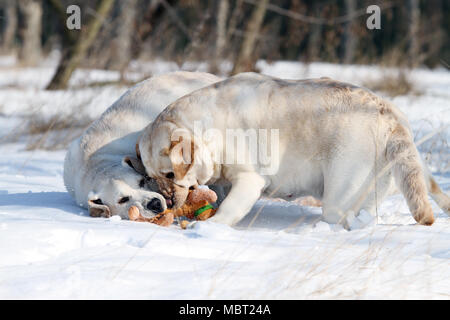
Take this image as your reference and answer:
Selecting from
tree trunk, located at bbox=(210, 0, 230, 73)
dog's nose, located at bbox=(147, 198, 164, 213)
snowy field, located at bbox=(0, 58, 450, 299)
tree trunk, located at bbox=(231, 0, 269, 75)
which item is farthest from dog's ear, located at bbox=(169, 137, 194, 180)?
tree trunk, located at bbox=(210, 0, 230, 73)

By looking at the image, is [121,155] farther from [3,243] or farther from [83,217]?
[3,243]

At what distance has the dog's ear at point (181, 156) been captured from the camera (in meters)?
3.67

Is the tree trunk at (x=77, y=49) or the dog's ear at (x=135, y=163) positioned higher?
the tree trunk at (x=77, y=49)

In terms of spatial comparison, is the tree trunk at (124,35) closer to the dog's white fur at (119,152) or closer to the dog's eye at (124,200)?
the dog's white fur at (119,152)

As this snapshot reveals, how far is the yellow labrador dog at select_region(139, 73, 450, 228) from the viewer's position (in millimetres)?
3641

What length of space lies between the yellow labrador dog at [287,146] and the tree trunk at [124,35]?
25.4 ft

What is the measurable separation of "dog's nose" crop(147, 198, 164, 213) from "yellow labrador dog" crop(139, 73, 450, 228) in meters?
0.09

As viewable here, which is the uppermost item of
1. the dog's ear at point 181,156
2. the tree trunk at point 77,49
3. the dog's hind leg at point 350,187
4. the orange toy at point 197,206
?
the tree trunk at point 77,49

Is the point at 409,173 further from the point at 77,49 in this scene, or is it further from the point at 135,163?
the point at 77,49

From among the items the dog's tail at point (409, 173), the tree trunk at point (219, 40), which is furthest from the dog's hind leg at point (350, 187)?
the tree trunk at point (219, 40)

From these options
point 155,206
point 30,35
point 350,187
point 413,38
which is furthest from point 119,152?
point 30,35

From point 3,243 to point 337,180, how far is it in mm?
1818

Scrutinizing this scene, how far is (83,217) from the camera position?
3734mm

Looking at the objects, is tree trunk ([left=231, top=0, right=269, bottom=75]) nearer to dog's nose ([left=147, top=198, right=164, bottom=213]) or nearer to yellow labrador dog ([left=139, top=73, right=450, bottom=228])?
yellow labrador dog ([left=139, top=73, right=450, bottom=228])
